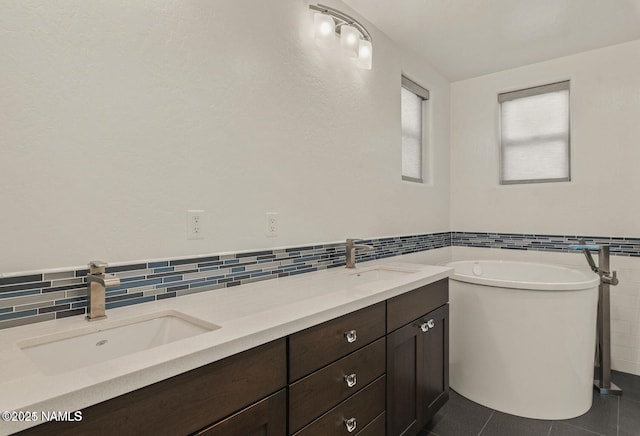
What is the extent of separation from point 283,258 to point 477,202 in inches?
95.6

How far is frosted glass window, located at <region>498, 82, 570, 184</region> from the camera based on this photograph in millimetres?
3105

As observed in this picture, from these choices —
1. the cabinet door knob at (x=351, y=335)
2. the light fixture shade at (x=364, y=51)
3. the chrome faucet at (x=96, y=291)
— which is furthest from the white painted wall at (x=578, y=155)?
the chrome faucet at (x=96, y=291)

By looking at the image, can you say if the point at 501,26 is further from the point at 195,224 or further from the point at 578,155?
the point at 195,224

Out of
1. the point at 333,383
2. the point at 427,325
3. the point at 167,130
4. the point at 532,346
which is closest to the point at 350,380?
the point at 333,383

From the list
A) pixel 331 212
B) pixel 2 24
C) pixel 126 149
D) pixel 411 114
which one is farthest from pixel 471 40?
pixel 2 24

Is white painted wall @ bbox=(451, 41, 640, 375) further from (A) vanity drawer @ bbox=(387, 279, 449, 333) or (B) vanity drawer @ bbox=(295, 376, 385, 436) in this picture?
(B) vanity drawer @ bbox=(295, 376, 385, 436)

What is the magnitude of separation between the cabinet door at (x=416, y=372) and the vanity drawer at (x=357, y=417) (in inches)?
3.1

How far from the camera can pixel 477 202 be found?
350 centimetres

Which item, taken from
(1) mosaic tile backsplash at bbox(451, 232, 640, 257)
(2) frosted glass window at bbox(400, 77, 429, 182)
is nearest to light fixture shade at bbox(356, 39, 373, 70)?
(2) frosted glass window at bbox(400, 77, 429, 182)

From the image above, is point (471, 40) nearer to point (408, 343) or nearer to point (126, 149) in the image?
point (408, 343)

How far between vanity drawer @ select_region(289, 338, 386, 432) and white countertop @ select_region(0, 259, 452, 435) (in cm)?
18

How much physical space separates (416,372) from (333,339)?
0.75 m

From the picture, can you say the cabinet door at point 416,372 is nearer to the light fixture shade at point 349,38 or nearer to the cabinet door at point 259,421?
the cabinet door at point 259,421

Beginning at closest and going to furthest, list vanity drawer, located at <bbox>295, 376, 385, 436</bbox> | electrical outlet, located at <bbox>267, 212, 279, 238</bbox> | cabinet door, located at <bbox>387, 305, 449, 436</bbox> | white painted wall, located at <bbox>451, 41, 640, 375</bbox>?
vanity drawer, located at <bbox>295, 376, 385, 436</bbox> < cabinet door, located at <bbox>387, 305, 449, 436</bbox> < electrical outlet, located at <bbox>267, 212, 279, 238</bbox> < white painted wall, located at <bbox>451, 41, 640, 375</bbox>
